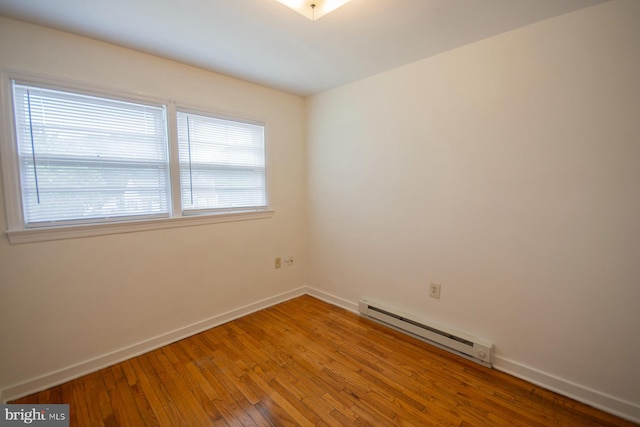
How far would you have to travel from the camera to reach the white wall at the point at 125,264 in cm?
173

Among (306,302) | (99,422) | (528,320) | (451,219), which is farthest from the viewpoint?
(306,302)

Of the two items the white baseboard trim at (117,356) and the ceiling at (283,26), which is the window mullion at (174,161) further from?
the white baseboard trim at (117,356)

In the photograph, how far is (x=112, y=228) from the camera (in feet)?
6.66

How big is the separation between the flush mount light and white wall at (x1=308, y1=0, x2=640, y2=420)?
3.36 feet

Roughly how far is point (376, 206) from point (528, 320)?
1.44 meters

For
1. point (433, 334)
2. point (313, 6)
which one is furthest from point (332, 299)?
point (313, 6)

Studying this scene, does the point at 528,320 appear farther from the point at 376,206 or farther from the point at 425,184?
the point at 376,206

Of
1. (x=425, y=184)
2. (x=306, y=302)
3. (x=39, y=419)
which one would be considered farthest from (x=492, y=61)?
(x=39, y=419)

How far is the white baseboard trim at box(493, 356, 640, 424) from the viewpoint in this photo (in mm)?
1587

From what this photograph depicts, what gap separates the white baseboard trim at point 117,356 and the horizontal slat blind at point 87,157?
1025mm

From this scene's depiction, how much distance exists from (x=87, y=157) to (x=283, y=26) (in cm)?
163

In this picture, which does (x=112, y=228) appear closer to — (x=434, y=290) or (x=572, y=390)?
(x=434, y=290)

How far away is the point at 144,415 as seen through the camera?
1613mm

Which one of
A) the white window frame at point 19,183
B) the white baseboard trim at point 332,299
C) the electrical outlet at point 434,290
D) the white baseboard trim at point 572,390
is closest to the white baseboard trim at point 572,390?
the white baseboard trim at point 572,390
